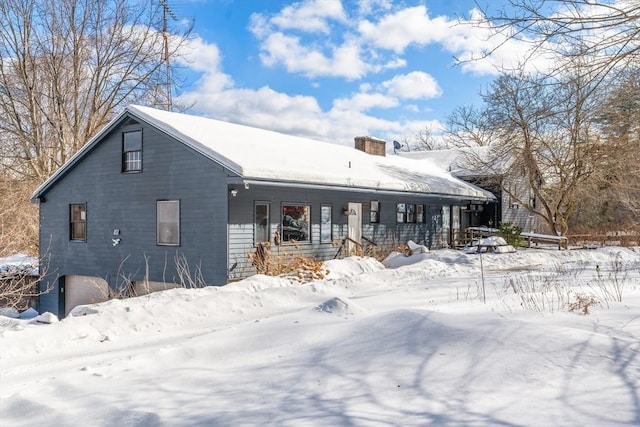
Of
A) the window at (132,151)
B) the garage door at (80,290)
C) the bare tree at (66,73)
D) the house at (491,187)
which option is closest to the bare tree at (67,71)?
the bare tree at (66,73)

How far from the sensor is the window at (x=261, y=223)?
14.3 metres

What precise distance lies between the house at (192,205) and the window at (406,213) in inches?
6.1

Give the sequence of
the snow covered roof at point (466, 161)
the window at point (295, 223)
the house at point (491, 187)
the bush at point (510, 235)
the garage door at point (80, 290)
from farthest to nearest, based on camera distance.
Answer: the snow covered roof at point (466, 161) → the house at point (491, 187) → the bush at point (510, 235) → the garage door at point (80, 290) → the window at point (295, 223)

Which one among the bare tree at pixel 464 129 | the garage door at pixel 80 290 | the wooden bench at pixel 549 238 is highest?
the bare tree at pixel 464 129

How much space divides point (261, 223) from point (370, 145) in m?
11.0

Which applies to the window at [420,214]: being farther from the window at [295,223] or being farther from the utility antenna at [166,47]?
the utility antenna at [166,47]

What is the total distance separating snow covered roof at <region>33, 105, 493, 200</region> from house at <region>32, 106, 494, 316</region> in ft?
0.18

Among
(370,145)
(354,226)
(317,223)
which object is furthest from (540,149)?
(317,223)

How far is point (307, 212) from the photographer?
629 inches

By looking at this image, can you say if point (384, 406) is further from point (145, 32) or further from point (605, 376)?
point (145, 32)

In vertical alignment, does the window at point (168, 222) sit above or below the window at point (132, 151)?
below

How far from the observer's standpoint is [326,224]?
54.6 feet

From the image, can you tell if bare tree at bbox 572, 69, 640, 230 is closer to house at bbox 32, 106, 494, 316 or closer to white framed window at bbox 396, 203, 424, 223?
house at bbox 32, 106, 494, 316

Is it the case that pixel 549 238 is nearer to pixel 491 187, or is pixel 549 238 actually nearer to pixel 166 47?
pixel 491 187
